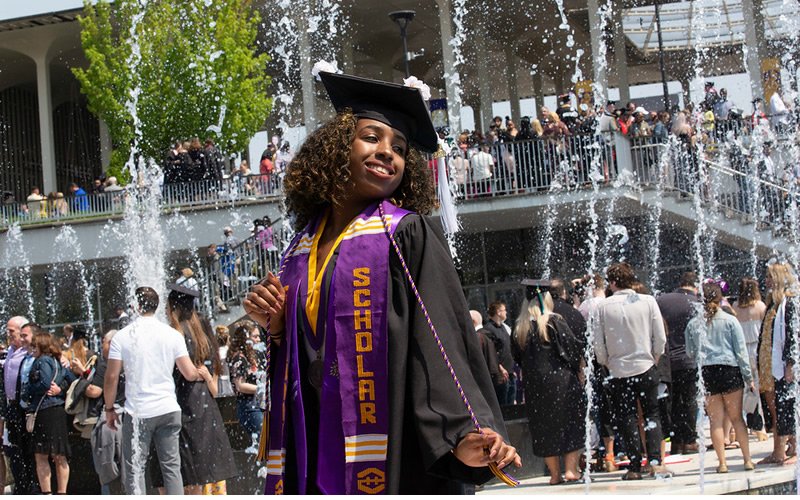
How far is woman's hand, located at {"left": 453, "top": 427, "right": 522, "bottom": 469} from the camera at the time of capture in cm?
304

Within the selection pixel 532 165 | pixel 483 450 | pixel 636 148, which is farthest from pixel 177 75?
pixel 483 450

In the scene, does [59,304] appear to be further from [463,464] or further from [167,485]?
[463,464]

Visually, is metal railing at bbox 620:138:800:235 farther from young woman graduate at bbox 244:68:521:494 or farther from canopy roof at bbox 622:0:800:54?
young woman graduate at bbox 244:68:521:494

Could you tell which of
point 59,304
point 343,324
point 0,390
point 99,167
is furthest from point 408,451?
point 99,167

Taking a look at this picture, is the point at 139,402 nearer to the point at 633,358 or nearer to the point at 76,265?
the point at 633,358

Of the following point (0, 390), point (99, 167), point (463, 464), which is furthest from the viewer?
point (99, 167)

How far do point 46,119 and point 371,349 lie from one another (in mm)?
31342

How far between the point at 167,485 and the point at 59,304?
20.8m

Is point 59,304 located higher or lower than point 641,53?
lower

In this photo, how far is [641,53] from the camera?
38.8 meters

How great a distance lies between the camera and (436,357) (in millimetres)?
3152

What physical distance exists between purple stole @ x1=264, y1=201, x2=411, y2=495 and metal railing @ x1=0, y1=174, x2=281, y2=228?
67.8 ft

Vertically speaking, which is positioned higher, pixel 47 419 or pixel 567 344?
pixel 567 344

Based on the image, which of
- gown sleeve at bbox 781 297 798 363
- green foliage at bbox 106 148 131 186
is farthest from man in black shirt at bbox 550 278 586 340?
green foliage at bbox 106 148 131 186
